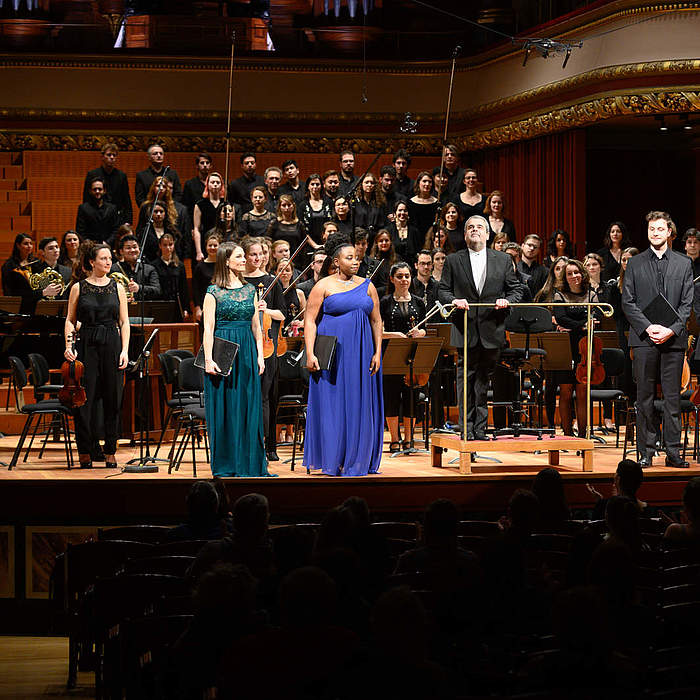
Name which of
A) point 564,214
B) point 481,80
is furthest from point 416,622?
point 481,80

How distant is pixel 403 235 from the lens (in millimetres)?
10047

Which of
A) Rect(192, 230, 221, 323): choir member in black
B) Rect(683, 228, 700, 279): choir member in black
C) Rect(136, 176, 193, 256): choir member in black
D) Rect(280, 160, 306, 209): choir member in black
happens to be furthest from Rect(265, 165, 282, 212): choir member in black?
Rect(683, 228, 700, 279): choir member in black

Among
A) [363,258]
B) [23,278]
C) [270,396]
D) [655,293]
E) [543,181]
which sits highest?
[543,181]

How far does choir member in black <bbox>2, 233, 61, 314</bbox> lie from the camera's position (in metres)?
9.09

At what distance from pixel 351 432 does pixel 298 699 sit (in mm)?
3932

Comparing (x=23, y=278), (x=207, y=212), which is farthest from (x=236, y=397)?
(x=207, y=212)

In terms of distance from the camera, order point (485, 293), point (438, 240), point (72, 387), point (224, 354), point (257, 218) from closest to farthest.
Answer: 1. point (224, 354)
2. point (72, 387)
3. point (485, 293)
4. point (257, 218)
5. point (438, 240)

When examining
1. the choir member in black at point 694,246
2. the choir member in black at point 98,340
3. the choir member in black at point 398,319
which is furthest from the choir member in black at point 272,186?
the choir member in black at point 694,246

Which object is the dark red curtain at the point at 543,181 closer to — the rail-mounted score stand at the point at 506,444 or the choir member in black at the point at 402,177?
the choir member in black at the point at 402,177

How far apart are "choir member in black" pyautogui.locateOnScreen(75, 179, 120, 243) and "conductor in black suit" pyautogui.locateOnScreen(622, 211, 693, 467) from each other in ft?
18.0

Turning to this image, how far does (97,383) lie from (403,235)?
12.4ft

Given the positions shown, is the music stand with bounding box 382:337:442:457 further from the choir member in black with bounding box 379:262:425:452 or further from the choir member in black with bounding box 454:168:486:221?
the choir member in black with bounding box 454:168:486:221

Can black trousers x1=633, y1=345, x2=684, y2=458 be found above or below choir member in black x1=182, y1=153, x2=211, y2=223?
below

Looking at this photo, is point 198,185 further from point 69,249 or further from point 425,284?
point 425,284
